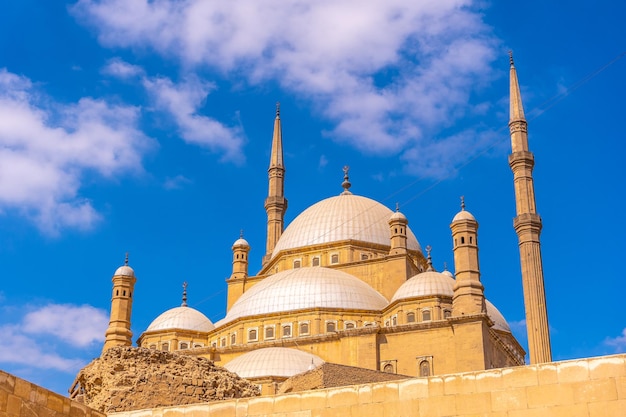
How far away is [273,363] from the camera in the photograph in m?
21.2

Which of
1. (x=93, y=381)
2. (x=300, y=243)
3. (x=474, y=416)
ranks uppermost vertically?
(x=300, y=243)

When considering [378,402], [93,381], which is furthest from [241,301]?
[378,402]

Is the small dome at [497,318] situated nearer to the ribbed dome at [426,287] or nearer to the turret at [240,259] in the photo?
the ribbed dome at [426,287]

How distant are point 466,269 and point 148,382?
13168mm

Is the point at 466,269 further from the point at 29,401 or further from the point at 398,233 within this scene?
the point at 29,401

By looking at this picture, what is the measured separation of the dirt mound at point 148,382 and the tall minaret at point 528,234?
1384cm

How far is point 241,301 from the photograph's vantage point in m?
27.1

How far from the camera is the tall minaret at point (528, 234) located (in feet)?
79.7

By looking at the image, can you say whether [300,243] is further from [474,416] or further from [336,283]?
[474,416]

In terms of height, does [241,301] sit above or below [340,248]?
below

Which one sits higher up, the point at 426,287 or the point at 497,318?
the point at 497,318

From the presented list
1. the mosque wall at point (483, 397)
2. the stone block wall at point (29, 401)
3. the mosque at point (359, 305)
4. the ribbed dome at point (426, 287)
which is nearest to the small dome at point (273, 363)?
the mosque at point (359, 305)

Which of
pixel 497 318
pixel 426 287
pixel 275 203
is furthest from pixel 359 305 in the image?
pixel 275 203

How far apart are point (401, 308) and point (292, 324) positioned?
10.8 ft
